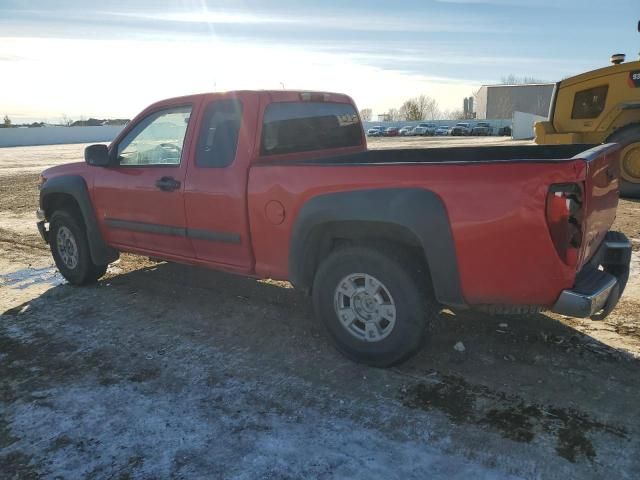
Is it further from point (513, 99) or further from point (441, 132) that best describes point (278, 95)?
point (513, 99)

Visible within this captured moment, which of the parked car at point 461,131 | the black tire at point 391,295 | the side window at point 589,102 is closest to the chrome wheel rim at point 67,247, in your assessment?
the black tire at point 391,295

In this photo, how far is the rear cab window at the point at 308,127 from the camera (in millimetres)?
4266

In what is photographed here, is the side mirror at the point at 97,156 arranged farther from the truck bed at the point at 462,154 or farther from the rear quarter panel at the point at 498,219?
the rear quarter panel at the point at 498,219

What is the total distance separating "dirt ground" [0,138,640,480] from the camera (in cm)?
266

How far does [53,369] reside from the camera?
379cm

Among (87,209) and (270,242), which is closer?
(270,242)

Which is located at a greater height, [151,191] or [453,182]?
[453,182]

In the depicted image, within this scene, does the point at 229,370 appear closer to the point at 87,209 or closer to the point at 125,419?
the point at 125,419

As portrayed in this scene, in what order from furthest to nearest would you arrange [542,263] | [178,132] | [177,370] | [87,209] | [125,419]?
1. [87,209]
2. [178,132]
3. [177,370]
4. [125,419]
5. [542,263]

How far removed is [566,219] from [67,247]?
16.7ft

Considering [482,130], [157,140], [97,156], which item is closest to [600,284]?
→ [157,140]

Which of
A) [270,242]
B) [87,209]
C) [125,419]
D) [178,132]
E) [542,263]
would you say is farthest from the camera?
[87,209]

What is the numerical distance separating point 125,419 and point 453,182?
239 cm

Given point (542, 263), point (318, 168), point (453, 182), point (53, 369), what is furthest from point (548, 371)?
point (53, 369)
